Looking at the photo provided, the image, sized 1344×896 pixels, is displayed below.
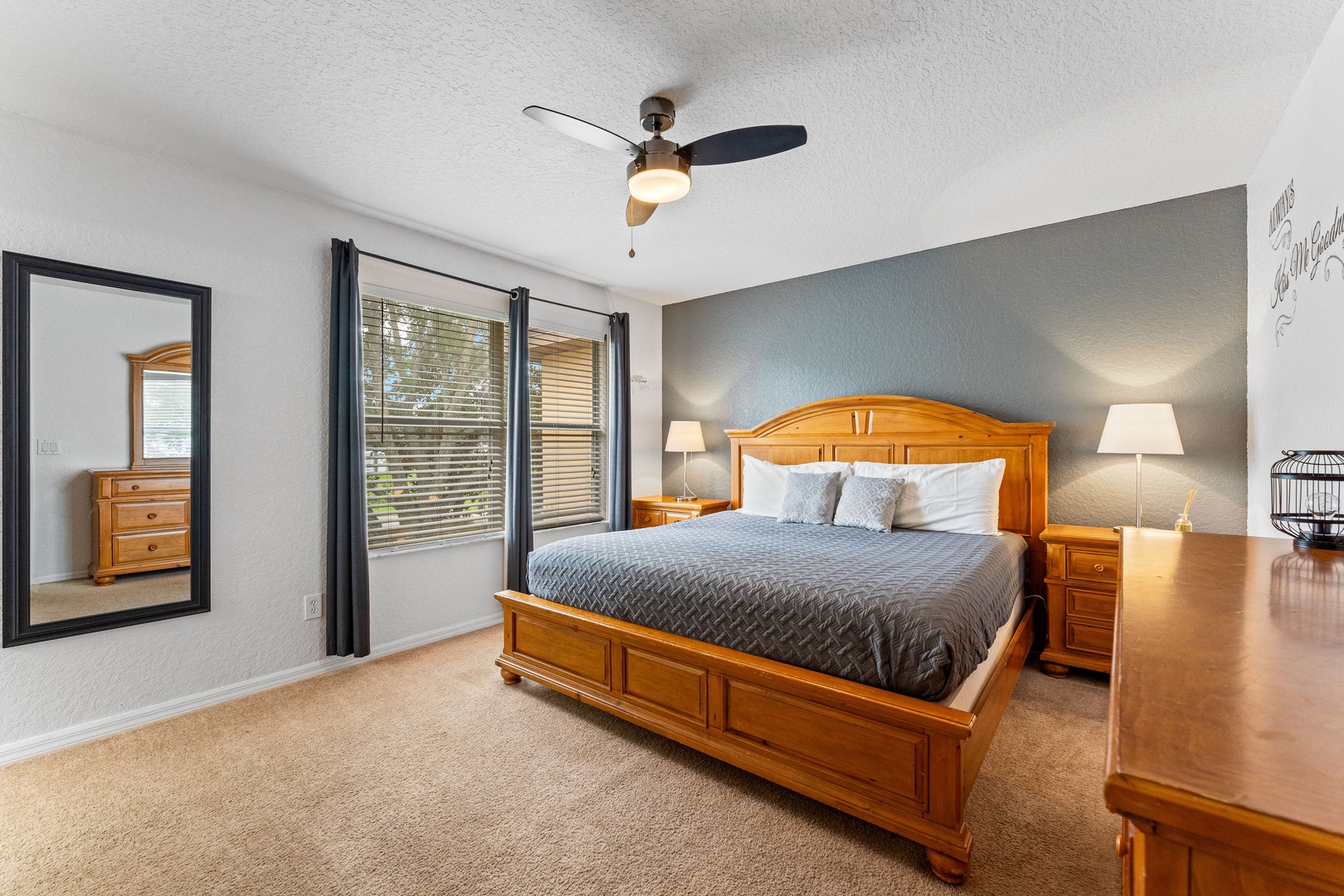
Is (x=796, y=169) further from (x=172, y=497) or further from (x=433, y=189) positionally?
(x=172, y=497)

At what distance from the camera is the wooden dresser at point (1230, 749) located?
43 centimetres

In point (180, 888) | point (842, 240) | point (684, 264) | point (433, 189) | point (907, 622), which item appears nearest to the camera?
point (180, 888)

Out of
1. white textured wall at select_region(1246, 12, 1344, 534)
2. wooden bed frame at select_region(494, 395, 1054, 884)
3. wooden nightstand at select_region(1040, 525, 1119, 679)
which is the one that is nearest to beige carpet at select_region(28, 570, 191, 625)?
wooden bed frame at select_region(494, 395, 1054, 884)

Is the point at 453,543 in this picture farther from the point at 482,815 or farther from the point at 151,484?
the point at 482,815

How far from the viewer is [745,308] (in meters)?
4.73

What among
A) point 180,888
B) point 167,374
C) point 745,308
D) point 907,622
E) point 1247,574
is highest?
point 745,308

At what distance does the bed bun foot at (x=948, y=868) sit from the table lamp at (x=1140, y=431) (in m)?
2.18

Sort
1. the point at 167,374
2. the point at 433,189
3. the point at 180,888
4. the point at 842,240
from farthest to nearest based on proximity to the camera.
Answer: the point at 842,240 → the point at 433,189 → the point at 167,374 → the point at 180,888

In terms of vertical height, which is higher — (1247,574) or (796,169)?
(796,169)

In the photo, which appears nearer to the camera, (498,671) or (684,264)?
(498,671)

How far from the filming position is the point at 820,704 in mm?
1865

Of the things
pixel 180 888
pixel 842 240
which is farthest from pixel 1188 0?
pixel 180 888

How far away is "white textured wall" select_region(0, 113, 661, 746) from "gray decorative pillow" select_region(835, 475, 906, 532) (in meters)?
2.59

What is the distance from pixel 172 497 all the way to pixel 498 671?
1713mm
